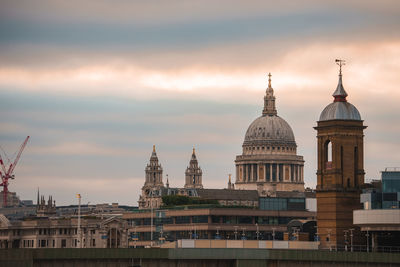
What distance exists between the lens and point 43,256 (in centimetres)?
15288

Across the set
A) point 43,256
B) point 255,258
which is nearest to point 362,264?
point 255,258

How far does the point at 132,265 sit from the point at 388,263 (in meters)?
36.0

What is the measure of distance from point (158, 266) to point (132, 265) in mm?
3709

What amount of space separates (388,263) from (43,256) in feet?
156

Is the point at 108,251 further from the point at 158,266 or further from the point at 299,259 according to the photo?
the point at 299,259

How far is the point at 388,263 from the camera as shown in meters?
172

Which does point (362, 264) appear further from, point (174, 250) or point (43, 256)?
point (43, 256)

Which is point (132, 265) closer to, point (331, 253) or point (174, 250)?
point (174, 250)

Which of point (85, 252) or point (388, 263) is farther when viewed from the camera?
point (388, 263)

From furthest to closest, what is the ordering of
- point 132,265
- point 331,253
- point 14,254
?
point 331,253
point 132,265
point 14,254

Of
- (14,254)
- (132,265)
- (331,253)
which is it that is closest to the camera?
(14,254)

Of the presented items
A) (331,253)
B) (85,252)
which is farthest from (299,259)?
(85,252)

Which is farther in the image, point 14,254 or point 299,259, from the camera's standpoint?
point 299,259

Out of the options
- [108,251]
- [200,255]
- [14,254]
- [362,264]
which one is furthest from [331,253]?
[14,254]
